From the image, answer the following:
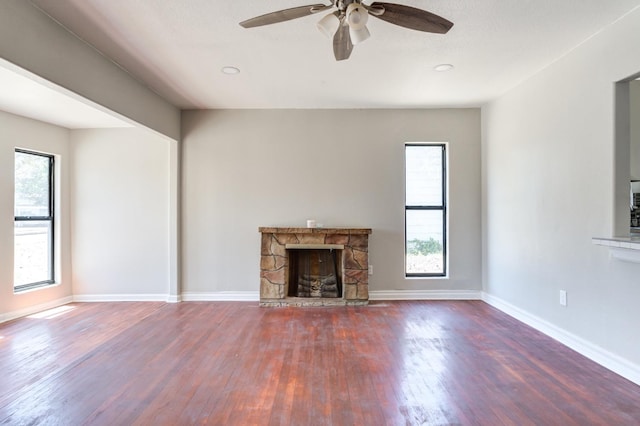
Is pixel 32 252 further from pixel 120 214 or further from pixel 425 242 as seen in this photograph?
pixel 425 242

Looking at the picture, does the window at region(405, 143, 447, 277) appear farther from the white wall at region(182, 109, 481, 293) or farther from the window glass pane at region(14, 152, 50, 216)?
the window glass pane at region(14, 152, 50, 216)

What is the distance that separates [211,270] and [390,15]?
3828 millimetres

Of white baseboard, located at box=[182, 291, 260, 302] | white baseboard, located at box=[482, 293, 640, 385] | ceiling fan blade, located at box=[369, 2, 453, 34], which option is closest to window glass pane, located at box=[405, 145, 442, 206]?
white baseboard, located at box=[482, 293, 640, 385]

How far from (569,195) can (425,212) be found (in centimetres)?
188

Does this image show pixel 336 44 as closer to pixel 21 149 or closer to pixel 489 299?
pixel 489 299

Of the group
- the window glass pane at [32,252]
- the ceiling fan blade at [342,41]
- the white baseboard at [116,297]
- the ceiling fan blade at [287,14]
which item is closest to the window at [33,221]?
the window glass pane at [32,252]

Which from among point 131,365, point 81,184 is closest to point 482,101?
point 131,365

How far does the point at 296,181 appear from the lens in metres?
4.58

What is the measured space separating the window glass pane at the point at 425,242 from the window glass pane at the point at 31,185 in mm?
4995

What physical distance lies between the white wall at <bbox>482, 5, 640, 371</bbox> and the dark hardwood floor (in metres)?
0.42

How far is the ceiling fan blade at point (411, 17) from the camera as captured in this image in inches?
73.3

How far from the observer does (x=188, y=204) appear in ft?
15.0

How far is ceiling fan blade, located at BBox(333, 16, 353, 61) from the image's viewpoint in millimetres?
2029

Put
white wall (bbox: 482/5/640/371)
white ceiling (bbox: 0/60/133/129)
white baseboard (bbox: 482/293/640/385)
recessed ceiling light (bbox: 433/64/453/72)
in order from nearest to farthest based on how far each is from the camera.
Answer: white baseboard (bbox: 482/293/640/385)
white wall (bbox: 482/5/640/371)
white ceiling (bbox: 0/60/133/129)
recessed ceiling light (bbox: 433/64/453/72)
